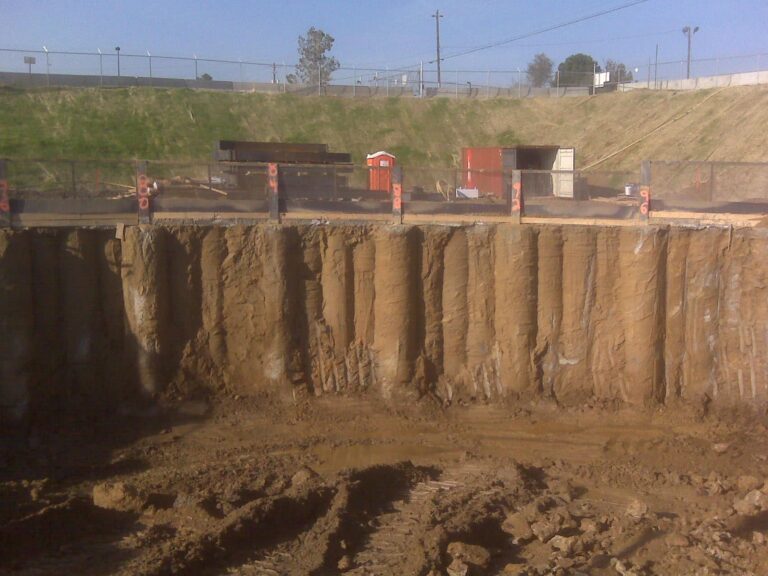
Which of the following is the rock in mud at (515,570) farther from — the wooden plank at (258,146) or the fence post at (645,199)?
the wooden plank at (258,146)

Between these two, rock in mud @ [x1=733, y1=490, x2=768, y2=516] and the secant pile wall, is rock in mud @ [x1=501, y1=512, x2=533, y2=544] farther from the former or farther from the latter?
the secant pile wall

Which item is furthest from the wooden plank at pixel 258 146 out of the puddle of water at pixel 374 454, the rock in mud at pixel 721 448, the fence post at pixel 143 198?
the rock in mud at pixel 721 448

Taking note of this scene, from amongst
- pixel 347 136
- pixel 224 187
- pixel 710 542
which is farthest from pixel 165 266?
pixel 347 136

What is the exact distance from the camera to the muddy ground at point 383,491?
27.3ft

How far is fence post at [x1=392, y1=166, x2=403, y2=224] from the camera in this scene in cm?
1389

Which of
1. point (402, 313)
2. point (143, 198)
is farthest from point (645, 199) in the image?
point (143, 198)

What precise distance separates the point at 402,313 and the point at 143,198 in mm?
4562

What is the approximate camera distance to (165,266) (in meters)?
13.0

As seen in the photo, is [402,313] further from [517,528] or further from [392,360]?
[517,528]

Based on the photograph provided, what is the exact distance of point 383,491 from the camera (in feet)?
33.6

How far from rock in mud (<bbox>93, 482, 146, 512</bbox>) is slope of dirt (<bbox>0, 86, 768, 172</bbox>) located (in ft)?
86.7

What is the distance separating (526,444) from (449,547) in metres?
4.03

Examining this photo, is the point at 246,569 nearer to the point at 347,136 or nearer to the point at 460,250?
the point at 460,250

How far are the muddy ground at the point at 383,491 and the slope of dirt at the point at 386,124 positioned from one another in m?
21.2
